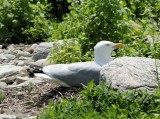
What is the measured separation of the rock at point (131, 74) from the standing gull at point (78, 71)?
497 mm

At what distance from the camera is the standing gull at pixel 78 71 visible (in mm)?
6727

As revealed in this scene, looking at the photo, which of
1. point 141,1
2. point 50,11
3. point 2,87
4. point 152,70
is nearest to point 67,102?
point 152,70

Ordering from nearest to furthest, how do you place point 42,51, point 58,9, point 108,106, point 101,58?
point 108,106, point 101,58, point 42,51, point 58,9

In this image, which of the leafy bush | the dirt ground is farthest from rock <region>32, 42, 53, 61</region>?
the leafy bush

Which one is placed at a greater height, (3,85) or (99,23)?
(99,23)

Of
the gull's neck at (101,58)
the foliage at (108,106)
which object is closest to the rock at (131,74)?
the foliage at (108,106)

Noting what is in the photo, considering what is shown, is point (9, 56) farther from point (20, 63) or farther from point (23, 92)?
point (23, 92)

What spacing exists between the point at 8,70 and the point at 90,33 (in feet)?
4.02

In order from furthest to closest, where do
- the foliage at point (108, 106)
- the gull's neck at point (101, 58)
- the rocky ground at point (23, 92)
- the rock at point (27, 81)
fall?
the rock at point (27, 81)
the gull's neck at point (101, 58)
the rocky ground at point (23, 92)
the foliage at point (108, 106)

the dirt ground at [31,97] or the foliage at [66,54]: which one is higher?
the foliage at [66,54]

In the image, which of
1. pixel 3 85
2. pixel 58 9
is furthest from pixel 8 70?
pixel 58 9

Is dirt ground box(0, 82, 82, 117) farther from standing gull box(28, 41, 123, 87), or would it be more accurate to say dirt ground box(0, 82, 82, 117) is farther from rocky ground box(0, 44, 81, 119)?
standing gull box(28, 41, 123, 87)

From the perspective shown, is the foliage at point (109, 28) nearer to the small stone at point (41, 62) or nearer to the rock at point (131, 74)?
the small stone at point (41, 62)

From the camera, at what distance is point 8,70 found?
8.17 m
